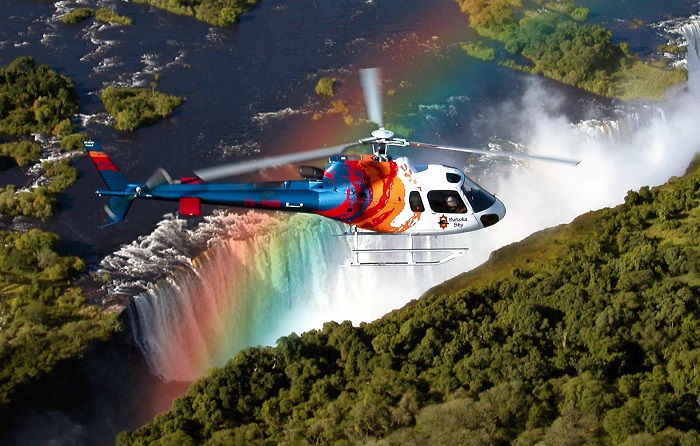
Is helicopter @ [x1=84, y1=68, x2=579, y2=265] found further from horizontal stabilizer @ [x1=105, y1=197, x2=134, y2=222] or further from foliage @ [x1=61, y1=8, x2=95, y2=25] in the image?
foliage @ [x1=61, y1=8, x2=95, y2=25]

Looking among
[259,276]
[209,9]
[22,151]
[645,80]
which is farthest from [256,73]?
[645,80]

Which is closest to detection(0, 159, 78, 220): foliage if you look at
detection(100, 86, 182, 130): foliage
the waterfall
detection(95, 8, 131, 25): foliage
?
the waterfall

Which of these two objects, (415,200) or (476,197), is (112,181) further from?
A: (476,197)

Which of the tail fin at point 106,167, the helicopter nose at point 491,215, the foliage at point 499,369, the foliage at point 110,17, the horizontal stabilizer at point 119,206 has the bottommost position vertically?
the foliage at point 499,369

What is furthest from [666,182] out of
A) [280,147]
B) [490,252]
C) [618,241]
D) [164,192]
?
[164,192]

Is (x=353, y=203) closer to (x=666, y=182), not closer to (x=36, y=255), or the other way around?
(x=36, y=255)

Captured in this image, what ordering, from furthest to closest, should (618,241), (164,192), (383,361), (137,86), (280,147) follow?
(137,86), (280,147), (618,241), (383,361), (164,192)

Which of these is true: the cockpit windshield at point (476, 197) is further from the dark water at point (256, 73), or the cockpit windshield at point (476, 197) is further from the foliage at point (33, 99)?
the foliage at point (33, 99)

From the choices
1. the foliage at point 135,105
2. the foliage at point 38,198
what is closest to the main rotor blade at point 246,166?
the foliage at point 38,198
